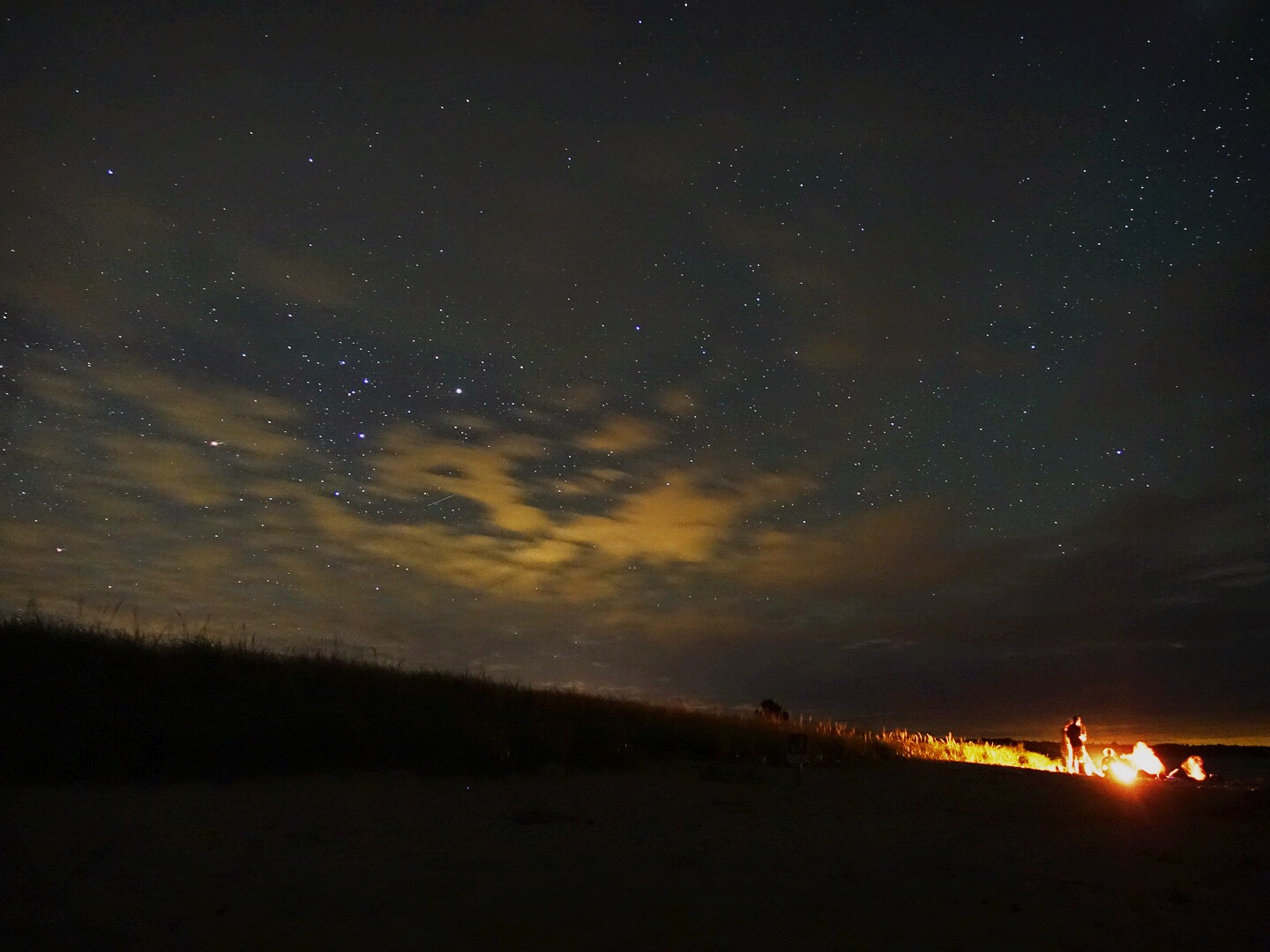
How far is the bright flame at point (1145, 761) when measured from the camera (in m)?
16.5

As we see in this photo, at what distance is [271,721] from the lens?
902cm

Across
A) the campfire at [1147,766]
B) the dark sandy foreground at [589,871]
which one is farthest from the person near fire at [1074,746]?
the dark sandy foreground at [589,871]

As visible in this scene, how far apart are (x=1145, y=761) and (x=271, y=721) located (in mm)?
16169

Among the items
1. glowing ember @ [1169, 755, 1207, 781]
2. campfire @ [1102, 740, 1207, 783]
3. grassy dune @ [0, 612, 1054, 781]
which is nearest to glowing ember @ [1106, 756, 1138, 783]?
campfire @ [1102, 740, 1207, 783]

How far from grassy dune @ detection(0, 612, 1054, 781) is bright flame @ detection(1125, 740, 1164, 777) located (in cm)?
648

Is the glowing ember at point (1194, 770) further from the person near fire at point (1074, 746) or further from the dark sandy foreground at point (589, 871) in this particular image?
the dark sandy foreground at point (589, 871)

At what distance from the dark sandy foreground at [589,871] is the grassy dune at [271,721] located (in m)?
0.52

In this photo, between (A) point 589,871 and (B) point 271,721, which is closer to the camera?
(A) point 589,871

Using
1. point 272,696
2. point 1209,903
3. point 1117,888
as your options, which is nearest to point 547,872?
point 1117,888

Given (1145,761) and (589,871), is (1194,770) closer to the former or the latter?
(1145,761)

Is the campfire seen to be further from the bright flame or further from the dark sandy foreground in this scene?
the dark sandy foreground

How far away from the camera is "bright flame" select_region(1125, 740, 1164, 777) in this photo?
16531 millimetres

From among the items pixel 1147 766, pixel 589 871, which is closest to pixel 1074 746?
pixel 1147 766

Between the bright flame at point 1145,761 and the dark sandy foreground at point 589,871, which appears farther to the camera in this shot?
the bright flame at point 1145,761
